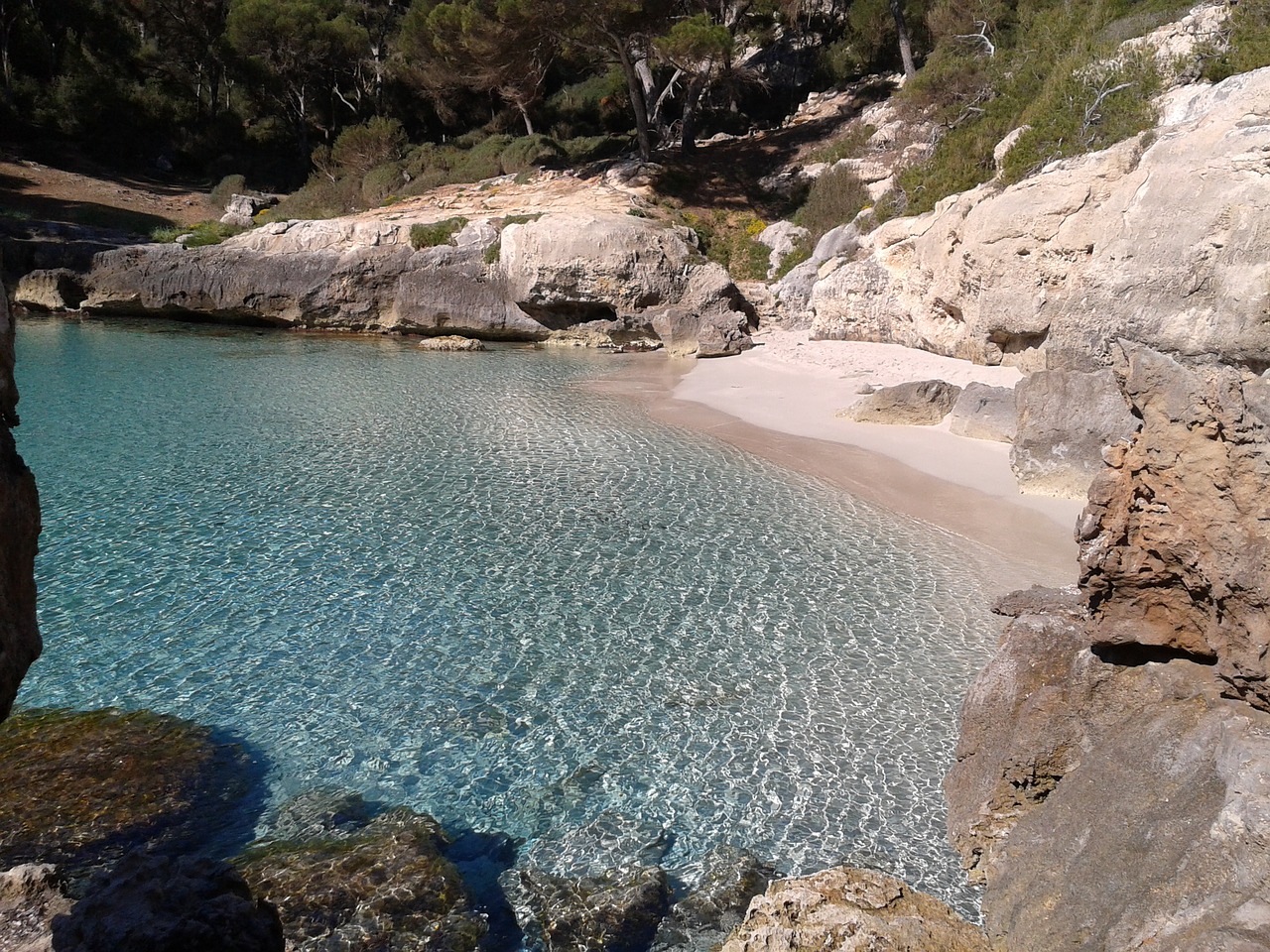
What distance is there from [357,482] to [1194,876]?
9488 millimetres

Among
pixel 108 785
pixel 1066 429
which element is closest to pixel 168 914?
pixel 108 785

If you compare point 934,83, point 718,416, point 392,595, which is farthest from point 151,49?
point 392,595

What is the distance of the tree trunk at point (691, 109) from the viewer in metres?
28.6

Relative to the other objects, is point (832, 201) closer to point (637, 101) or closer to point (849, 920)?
point (637, 101)

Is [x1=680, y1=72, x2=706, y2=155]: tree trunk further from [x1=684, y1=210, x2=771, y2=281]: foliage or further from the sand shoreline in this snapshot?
the sand shoreline

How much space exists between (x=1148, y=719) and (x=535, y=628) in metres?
4.45

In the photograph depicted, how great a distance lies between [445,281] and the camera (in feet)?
79.8

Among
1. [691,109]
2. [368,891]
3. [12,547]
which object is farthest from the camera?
[691,109]

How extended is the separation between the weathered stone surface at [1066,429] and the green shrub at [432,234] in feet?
60.9

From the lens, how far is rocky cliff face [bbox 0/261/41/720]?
268 cm

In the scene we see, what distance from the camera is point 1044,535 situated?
352 inches

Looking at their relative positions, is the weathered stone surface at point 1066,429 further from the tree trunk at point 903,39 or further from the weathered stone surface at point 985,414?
the tree trunk at point 903,39

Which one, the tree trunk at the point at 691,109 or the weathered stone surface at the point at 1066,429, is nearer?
the weathered stone surface at the point at 1066,429

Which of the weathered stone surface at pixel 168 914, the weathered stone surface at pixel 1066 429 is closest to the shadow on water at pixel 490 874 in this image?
the weathered stone surface at pixel 168 914
